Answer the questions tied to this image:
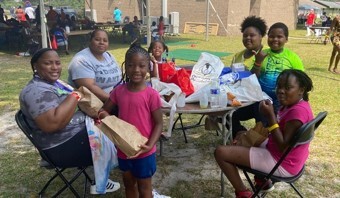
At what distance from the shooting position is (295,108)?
7.16 feet

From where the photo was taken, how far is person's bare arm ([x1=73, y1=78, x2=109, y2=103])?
2.94m

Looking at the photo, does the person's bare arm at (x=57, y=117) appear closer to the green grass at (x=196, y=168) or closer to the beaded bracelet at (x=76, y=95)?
the beaded bracelet at (x=76, y=95)

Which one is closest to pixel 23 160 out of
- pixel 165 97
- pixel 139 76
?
pixel 165 97

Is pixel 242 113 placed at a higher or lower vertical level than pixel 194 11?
lower

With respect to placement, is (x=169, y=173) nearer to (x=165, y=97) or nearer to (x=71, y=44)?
(x=165, y=97)

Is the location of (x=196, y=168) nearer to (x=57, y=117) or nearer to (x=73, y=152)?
(x=73, y=152)

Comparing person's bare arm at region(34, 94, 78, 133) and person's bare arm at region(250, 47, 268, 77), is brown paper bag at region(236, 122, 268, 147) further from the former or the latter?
person's bare arm at region(34, 94, 78, 133)

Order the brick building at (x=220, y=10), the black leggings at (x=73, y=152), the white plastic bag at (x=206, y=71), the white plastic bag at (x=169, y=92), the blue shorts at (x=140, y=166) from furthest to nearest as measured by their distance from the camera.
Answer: the brick building at (x=220, y=10) < the white plastic bag at (x=206, y=71) < the white plastic bag at (x=169, y=92) < the black leggings at (x=73, y=152) < the blue shorts at (x=140, y=166)

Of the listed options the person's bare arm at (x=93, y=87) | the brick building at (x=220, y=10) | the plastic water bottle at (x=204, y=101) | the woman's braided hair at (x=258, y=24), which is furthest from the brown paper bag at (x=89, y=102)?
the brick building at (x=220, y=10)

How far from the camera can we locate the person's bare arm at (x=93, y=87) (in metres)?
2.94

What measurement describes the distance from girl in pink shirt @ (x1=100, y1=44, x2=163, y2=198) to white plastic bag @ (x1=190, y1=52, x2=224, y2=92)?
0.96 meters

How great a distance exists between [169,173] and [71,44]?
12541 millimetres

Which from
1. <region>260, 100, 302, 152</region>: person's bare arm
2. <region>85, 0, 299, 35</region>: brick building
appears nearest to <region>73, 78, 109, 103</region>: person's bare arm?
<region>260, 100, 302, 152</region>: person's bare arm

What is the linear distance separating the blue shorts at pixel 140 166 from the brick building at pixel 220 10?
59.3ft
